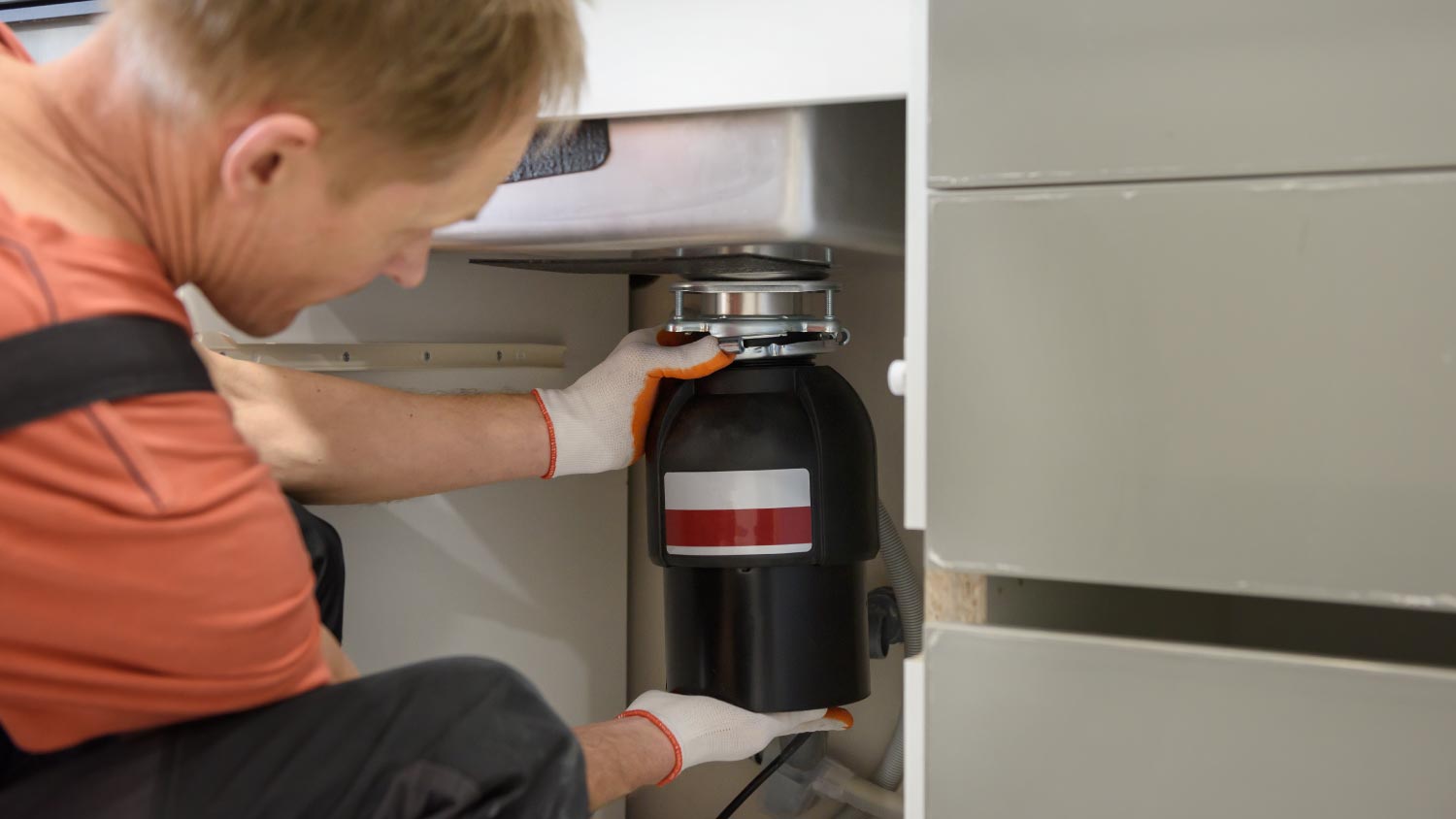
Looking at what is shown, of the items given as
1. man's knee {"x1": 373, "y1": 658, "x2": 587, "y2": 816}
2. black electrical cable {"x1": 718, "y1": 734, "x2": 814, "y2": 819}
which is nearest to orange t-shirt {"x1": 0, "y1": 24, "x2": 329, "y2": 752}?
man's knee {"x1": 373, "y1": 658, "x2": 587, "y2": 816}

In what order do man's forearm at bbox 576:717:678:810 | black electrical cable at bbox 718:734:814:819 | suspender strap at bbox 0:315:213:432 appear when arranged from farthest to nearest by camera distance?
black electrical cable at bbox 718:734:814:819 < man's forearm at bbox 576:717:678:810 < suspender strap at bbox 0:315:213:432

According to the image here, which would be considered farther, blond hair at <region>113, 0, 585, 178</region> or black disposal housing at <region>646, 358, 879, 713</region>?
black disposal housing at <region>646, 358, 879, 713</region>

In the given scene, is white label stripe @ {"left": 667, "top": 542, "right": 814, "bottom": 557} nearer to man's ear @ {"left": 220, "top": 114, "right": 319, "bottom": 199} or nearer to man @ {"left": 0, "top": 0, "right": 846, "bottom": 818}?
man @ {"left": 0, "top": 0, "right": 846, "bottom": 818}

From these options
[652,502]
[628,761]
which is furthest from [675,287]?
[628,761]

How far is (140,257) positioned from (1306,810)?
2.01 ft

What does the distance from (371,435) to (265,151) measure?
1.50ft

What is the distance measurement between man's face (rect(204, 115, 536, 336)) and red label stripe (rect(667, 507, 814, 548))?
1.19 ft

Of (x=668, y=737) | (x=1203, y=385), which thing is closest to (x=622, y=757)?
(x=668, y=737)

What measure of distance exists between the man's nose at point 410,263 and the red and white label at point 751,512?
339 mm

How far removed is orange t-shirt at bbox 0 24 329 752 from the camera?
438mm

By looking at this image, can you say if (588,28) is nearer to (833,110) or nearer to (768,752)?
(833,110)

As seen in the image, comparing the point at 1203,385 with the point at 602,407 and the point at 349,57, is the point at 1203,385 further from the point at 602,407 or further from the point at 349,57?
the point at 602,407

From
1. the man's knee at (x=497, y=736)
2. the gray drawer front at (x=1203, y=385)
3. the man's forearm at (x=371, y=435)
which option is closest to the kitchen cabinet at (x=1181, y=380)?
the gray drawer front at (x=1203, y=385)

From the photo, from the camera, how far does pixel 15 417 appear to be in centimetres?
43
